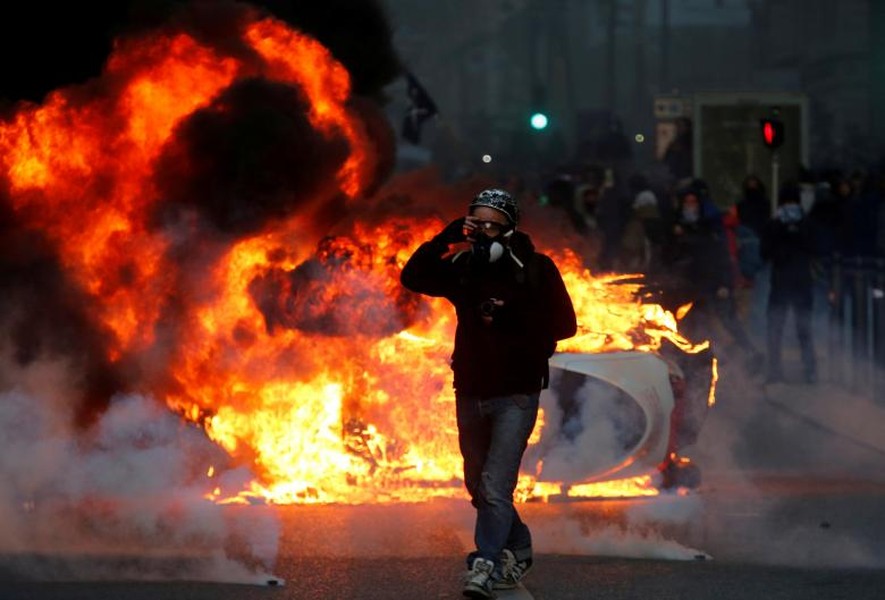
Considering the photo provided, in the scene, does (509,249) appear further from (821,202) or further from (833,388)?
(821,202)

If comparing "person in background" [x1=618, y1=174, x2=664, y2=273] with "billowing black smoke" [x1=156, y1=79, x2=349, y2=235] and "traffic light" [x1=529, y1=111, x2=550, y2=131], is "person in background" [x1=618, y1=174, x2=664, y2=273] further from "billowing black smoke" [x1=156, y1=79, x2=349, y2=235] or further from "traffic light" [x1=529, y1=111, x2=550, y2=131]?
"traffic light" [x1=529, y1=111, x2=550, y2=131]

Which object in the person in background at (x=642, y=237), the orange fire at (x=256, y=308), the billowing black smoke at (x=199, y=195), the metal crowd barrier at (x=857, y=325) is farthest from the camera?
the person in background at (x=642, y=237)

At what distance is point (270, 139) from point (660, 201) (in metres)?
13.6

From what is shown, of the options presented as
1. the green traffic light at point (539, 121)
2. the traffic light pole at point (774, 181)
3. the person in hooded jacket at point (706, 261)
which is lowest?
the person in hooded jacket at point (706, 261)

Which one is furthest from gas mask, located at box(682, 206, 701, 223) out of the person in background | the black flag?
the black flag

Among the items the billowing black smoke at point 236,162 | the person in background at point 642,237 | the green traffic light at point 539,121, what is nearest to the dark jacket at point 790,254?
the person in background at point 642,237

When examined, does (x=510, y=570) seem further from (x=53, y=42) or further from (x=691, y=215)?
(x=691, y=215)

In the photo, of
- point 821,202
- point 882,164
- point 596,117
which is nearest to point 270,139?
point 821,202

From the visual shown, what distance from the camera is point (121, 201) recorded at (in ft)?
34.6

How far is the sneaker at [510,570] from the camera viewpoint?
798 cm

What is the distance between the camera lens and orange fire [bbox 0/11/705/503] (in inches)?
392

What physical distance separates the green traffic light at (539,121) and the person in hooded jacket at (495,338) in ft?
96.7

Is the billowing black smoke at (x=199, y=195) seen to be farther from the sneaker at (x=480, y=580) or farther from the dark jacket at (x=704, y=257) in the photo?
the dark jacket at (x=704, y=257)

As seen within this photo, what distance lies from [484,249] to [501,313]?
0.92ft
